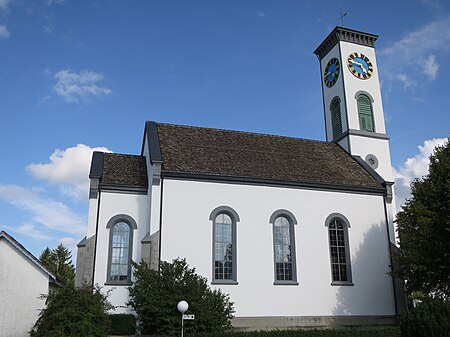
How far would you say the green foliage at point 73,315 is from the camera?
16531 millimetres

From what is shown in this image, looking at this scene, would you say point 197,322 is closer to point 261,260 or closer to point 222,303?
point 222,303

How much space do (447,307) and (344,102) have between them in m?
21.5

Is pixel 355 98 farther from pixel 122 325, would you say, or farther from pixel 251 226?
pixel 122 325

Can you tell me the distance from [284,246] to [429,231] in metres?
7.37

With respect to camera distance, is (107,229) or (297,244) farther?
(297,244)

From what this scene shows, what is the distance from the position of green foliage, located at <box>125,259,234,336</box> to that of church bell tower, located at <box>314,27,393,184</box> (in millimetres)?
16540

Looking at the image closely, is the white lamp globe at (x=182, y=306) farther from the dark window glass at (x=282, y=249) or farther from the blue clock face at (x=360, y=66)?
the blue clock face at (x=360, y=66)

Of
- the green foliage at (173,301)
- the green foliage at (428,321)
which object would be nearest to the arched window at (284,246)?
the green foliage at (173,301)

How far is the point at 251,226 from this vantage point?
78.0 ft

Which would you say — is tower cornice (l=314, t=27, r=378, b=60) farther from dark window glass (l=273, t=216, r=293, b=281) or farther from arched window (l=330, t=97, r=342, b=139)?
dark window glass (l=273, t=216, r=293, b=281)

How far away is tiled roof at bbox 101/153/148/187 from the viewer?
23781mm

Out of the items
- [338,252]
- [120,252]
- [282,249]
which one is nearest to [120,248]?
[120,252]

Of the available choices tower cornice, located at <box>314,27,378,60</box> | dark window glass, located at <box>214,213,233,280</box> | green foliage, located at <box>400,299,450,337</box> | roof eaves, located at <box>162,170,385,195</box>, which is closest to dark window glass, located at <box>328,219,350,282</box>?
roof eaves, located at <box>162,170,385,195</box>

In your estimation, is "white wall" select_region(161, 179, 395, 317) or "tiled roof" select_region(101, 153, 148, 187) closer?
"white wall" select_region(161, 179, 395, 317)
